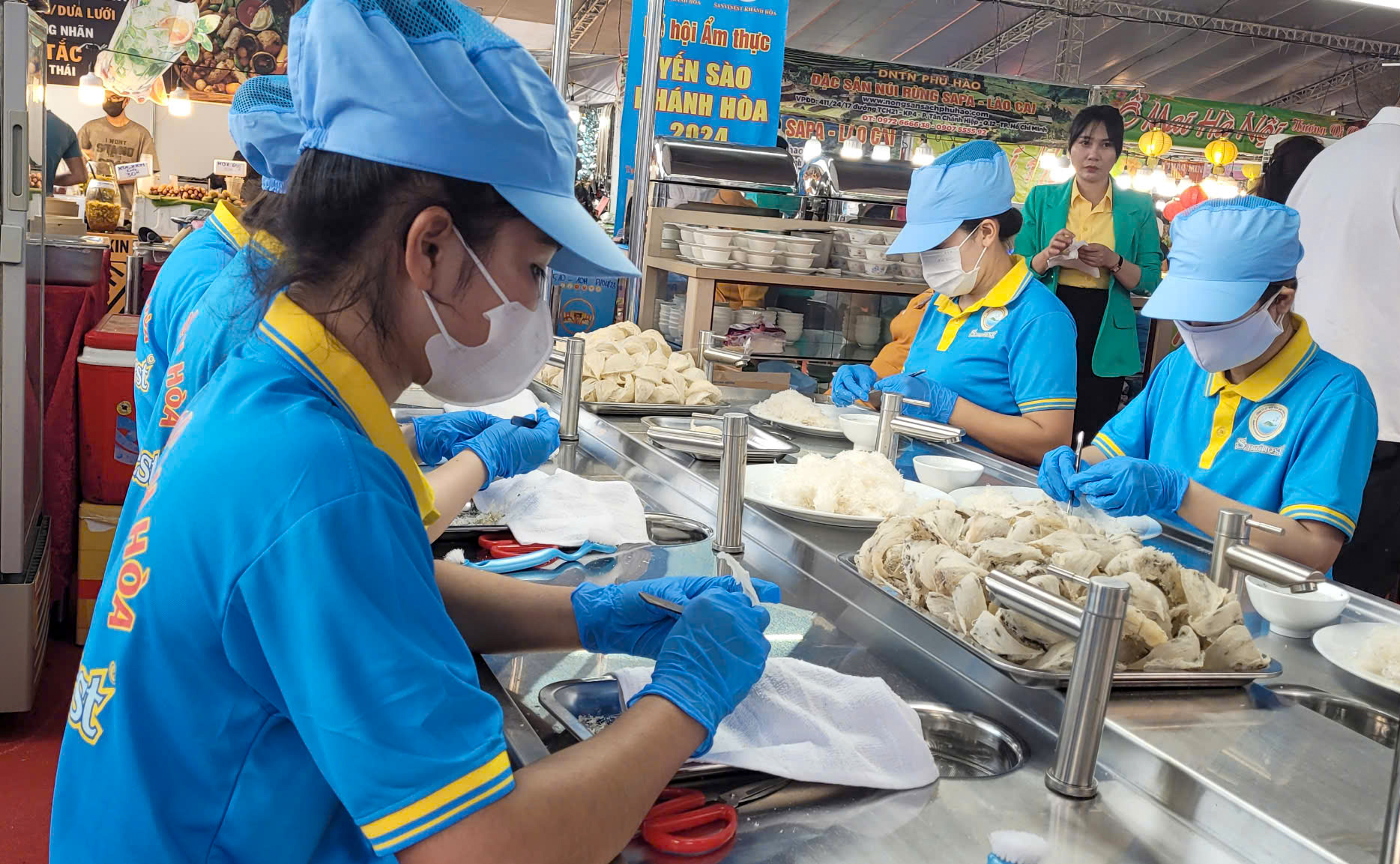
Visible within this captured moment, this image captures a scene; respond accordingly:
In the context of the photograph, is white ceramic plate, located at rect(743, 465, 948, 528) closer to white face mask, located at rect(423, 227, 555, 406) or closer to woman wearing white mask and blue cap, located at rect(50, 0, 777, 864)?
white face mask, located at rect(423, 227, 555, 406)

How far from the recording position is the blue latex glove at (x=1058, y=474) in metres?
2.33

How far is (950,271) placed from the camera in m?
3.29

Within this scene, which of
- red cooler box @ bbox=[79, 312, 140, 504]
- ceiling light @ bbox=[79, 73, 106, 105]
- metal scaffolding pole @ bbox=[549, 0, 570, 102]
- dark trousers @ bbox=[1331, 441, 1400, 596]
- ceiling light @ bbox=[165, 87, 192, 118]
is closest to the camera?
dark trousers @ bbox=[1331, 441, 1400, 596]

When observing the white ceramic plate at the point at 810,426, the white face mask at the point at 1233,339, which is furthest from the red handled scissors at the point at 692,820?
the white ceramic plate at the point at 810,426

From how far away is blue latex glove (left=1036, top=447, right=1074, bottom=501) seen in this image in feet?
7.63

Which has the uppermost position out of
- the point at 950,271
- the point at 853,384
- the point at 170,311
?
the point at 950,271

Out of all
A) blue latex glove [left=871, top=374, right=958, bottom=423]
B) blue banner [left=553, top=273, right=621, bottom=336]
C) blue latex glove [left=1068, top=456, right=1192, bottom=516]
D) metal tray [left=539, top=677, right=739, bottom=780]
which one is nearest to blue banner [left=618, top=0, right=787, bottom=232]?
blue banner [left=553, top=273, right=621, bottom=336]

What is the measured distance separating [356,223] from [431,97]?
128mm

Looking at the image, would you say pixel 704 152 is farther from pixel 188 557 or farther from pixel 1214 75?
pixel 1214 75

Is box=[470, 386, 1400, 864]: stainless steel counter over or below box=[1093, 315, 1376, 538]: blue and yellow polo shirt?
below

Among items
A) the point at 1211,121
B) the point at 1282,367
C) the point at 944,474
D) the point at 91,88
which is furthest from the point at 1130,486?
the point at 1211,121

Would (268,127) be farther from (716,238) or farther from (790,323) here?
(790,323)

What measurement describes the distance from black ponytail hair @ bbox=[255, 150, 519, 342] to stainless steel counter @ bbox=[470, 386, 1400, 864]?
1.76 feet

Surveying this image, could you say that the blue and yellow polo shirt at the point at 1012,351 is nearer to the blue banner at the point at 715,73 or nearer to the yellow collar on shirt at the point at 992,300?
the yellow collar on shirt at the point at 992,300
